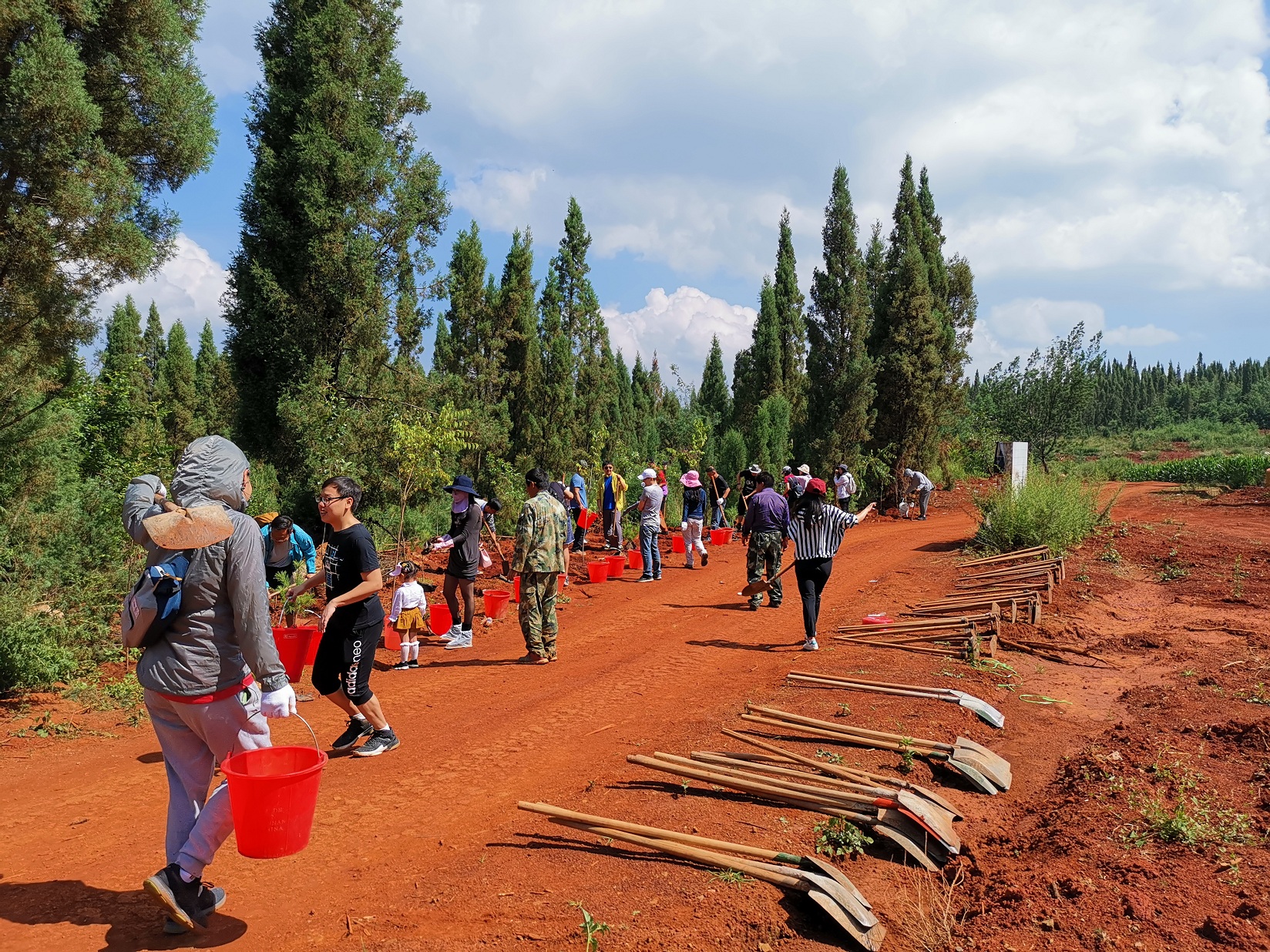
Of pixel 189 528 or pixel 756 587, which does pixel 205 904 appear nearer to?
pixel 189 528

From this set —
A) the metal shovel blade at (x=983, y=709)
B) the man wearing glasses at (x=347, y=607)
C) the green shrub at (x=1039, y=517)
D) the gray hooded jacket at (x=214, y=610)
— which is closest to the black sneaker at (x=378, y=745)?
the man wearing glasses at (x=347, y=607)

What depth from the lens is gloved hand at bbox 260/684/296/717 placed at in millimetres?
3619

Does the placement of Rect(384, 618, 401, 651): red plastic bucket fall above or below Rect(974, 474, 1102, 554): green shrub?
below

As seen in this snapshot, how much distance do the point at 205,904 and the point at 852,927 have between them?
9.57 ft

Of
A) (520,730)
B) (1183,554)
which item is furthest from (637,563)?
(1183,554)

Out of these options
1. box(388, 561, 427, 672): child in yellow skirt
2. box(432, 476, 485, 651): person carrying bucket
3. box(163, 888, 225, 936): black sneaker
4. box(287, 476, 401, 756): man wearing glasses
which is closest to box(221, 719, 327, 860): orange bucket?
box(163, 888, 225, 936): black sneaker

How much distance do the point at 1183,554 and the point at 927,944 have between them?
13.2 meters

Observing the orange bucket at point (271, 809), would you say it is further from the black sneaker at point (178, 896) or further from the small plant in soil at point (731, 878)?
the small plant in soil at point (731, 878)

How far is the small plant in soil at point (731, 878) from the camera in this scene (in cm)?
392

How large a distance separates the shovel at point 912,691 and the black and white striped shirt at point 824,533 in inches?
67.6

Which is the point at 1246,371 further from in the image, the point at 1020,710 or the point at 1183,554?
the point at 1020,710

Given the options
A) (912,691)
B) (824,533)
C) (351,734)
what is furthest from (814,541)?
(351,734)

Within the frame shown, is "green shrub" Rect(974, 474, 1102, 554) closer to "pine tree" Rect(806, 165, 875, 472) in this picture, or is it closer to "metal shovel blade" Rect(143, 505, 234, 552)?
"pine tree" Rect(806, 165, 875, 472)

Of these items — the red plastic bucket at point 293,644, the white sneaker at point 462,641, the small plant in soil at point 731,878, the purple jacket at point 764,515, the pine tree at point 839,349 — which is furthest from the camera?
the pine tree at point 839,349
